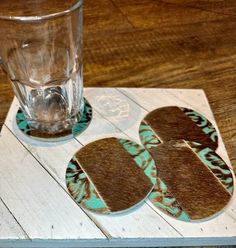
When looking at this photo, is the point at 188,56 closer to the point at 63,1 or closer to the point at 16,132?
the point at 63,1

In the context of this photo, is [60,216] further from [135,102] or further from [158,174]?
[135,102]

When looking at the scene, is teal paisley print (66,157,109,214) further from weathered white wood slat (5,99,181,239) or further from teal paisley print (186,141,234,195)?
teal paisley print (186,141,234,195)

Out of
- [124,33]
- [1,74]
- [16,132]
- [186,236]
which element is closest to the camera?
[186,236]

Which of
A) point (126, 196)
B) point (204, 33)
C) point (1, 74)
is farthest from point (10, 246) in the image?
point (204, 33)

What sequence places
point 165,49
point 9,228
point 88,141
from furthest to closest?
point 165,49, point 88,141, point 9,228

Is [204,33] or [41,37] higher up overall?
[41,37]

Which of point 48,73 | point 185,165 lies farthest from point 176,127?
point 48,73

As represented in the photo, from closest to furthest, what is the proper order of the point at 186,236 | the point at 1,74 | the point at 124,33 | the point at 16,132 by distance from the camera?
the point at 186,236, the point at 16,132, the point at 1,74, the point at 124,33
